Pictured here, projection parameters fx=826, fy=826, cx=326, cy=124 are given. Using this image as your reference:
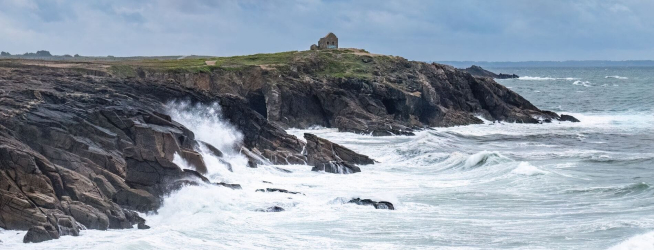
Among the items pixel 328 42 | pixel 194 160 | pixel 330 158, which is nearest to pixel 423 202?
pixel 194 160

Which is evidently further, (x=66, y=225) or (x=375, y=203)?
(x=375, y=203)

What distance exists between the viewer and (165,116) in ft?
125

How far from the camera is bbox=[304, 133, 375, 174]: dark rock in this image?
3953cm

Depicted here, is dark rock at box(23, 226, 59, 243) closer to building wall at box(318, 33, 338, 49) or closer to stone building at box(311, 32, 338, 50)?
stone building at box(311, 32, 338, 50)

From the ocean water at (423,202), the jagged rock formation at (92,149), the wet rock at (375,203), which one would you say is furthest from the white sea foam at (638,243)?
the jagged rock formation at (92,149)

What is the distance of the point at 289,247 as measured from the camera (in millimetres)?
24438

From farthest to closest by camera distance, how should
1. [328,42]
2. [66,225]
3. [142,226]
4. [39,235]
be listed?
[328,42]
[142,226]
[66,225]
[39,235]

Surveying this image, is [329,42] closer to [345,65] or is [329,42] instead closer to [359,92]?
[345,65]

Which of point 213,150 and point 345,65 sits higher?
point 345,65

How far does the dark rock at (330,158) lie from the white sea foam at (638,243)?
17438 millimetres

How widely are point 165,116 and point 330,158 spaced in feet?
27.7

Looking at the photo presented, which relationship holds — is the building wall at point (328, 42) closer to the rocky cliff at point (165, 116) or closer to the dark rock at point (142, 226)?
the rocky cliff at point (165, 116)

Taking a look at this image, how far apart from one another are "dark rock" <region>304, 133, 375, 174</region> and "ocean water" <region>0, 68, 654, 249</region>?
0.82 metres

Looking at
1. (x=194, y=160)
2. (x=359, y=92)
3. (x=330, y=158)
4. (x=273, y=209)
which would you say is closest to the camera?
(x=273, y=209)
